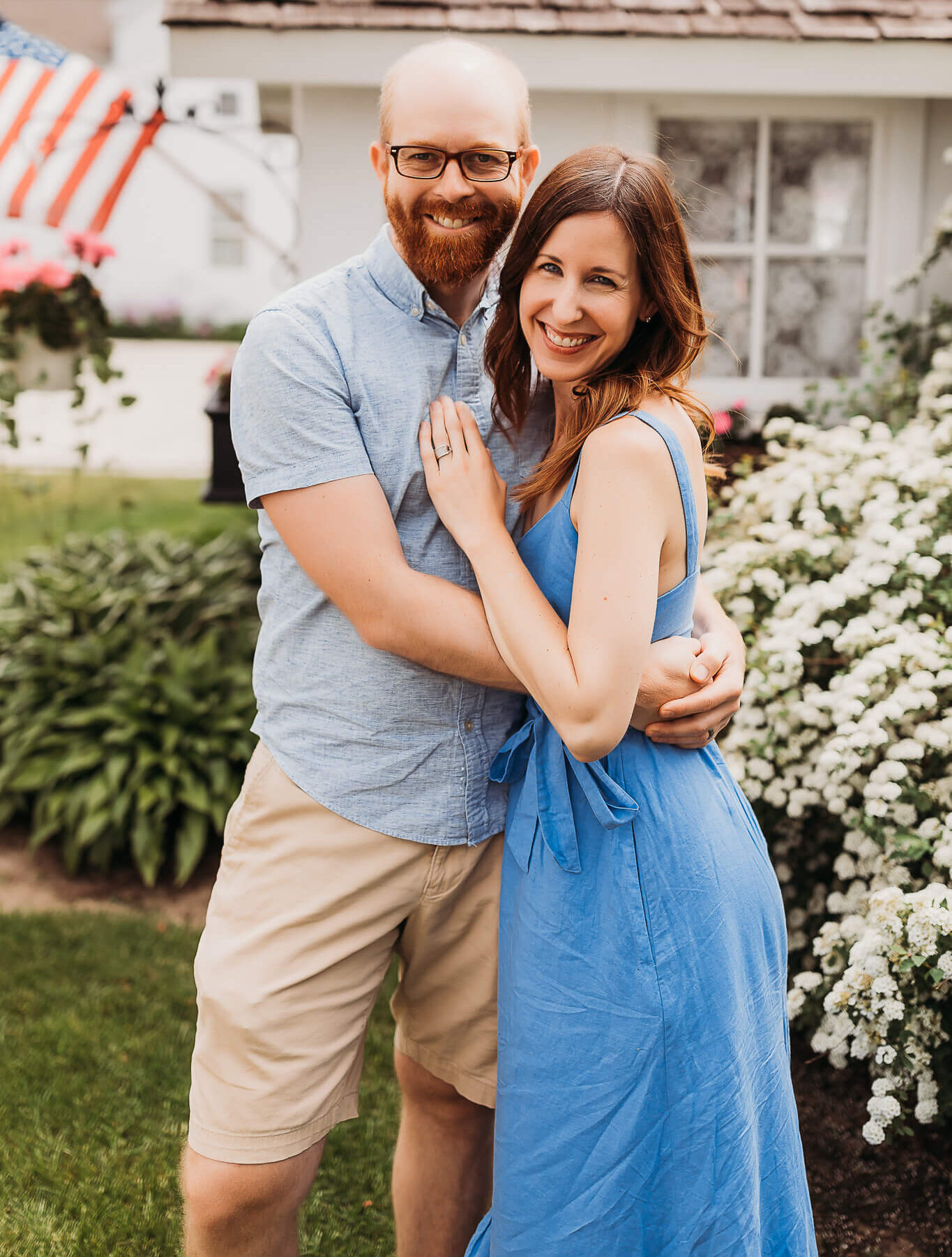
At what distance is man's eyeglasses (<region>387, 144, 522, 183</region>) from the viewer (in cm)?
181

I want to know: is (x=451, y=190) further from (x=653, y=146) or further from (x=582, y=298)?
(x=653, y=146)

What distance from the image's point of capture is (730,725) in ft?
11.2

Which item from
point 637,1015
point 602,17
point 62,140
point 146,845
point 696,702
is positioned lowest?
point 146,845

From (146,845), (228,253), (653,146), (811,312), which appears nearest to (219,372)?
(653,146)

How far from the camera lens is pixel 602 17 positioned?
4617 mm

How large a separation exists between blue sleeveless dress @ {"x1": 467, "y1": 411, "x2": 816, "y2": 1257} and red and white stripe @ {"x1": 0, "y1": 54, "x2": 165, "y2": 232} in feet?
14.7

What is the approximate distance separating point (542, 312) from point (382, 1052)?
243 cm

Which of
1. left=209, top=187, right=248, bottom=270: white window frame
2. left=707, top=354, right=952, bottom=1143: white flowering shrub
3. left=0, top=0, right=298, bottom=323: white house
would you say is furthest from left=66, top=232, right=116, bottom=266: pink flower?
left=209, top=187, right=248, bottom=270: white window frame

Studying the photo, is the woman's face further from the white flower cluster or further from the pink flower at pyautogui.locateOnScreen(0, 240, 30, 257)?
the pink flower at pyautogui.locateOnScreen(0, 240, 30, 257)

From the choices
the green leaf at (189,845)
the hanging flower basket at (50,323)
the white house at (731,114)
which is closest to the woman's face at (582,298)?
the white house at (731,114)

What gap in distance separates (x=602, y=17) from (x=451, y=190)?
3331 millimetres

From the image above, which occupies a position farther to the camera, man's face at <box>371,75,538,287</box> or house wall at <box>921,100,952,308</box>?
house wall at <box>921,100,952,308</box>

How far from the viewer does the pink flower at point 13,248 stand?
5.68 metres

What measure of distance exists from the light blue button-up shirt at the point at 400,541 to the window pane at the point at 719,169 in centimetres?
380
